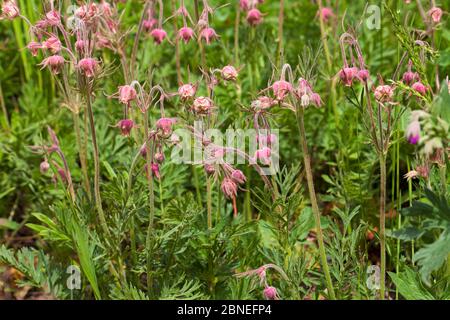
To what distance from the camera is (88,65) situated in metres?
2.31

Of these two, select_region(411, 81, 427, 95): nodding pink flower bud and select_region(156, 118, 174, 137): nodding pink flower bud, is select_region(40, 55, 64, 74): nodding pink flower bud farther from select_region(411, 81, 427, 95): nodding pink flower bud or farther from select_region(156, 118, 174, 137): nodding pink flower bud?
select_region(411, 81, 427, 95): nodding pink flower bud

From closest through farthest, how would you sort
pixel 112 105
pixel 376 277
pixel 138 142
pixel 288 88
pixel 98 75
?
pixel 288 88, pixel 98 75, pixel 376 277, pixel 138 142, pixel 112 105

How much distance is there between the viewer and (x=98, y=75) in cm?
240

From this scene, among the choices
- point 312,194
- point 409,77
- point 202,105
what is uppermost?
point 409,77

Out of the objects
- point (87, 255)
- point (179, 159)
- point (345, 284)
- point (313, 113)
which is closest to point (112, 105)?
point (179, 159)

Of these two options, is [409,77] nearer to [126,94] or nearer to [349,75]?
[349,75]

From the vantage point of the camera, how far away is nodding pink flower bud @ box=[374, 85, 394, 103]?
223 cm

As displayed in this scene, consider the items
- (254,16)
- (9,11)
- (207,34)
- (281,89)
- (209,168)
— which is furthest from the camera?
(254,16)

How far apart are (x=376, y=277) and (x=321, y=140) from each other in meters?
1.06

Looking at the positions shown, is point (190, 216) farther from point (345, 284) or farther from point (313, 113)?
point (313, 113)

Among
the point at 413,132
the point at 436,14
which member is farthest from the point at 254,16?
the point at 413,132

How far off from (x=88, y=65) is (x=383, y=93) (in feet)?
2.96
